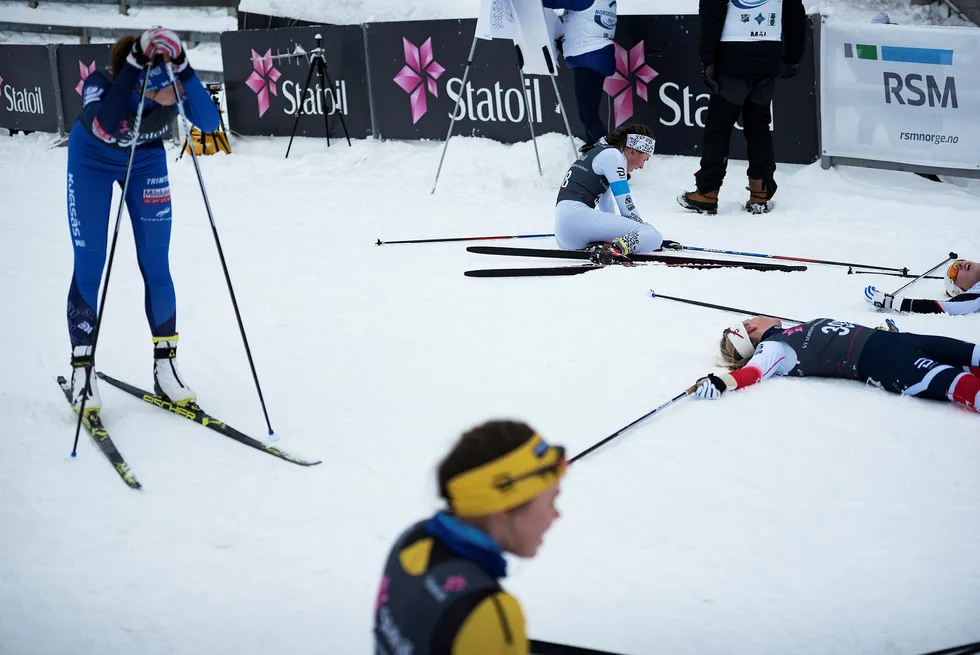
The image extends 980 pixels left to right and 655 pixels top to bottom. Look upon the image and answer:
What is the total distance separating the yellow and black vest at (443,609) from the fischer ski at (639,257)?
17.8 ft

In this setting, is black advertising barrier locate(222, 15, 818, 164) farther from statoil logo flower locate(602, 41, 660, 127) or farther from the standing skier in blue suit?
the standing skier in blue suit

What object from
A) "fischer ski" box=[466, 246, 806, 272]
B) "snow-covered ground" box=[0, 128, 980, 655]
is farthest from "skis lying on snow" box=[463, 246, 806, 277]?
"snow-covered ground" box=[0, 128, 980, 655]

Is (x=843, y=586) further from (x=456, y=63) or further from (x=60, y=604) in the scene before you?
(x=456, y=63)

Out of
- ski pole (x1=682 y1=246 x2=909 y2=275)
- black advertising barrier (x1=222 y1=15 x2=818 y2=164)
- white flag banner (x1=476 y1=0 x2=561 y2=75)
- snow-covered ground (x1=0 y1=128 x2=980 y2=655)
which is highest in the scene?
white flag banner (x1=476 y1=0 x2=561 y2=75)

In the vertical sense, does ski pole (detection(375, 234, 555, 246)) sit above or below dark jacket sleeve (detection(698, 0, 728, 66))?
below

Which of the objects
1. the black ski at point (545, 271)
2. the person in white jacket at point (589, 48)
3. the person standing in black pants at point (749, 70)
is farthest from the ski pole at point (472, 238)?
the person in white jacket at point (589, 48)

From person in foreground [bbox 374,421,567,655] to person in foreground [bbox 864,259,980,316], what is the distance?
445 cm

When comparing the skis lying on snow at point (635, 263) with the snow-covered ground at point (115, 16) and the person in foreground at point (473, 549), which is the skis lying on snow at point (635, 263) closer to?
the person in foreground at point (473, 549)

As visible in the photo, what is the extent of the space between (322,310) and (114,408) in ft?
6.00

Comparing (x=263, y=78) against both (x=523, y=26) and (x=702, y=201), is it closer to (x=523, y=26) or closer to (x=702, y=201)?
(x=523, y=26)

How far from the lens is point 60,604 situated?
3109mm

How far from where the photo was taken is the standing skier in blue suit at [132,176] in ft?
13.8

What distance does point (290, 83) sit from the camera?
13.0 metres

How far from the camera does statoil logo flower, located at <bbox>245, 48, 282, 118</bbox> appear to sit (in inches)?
518
